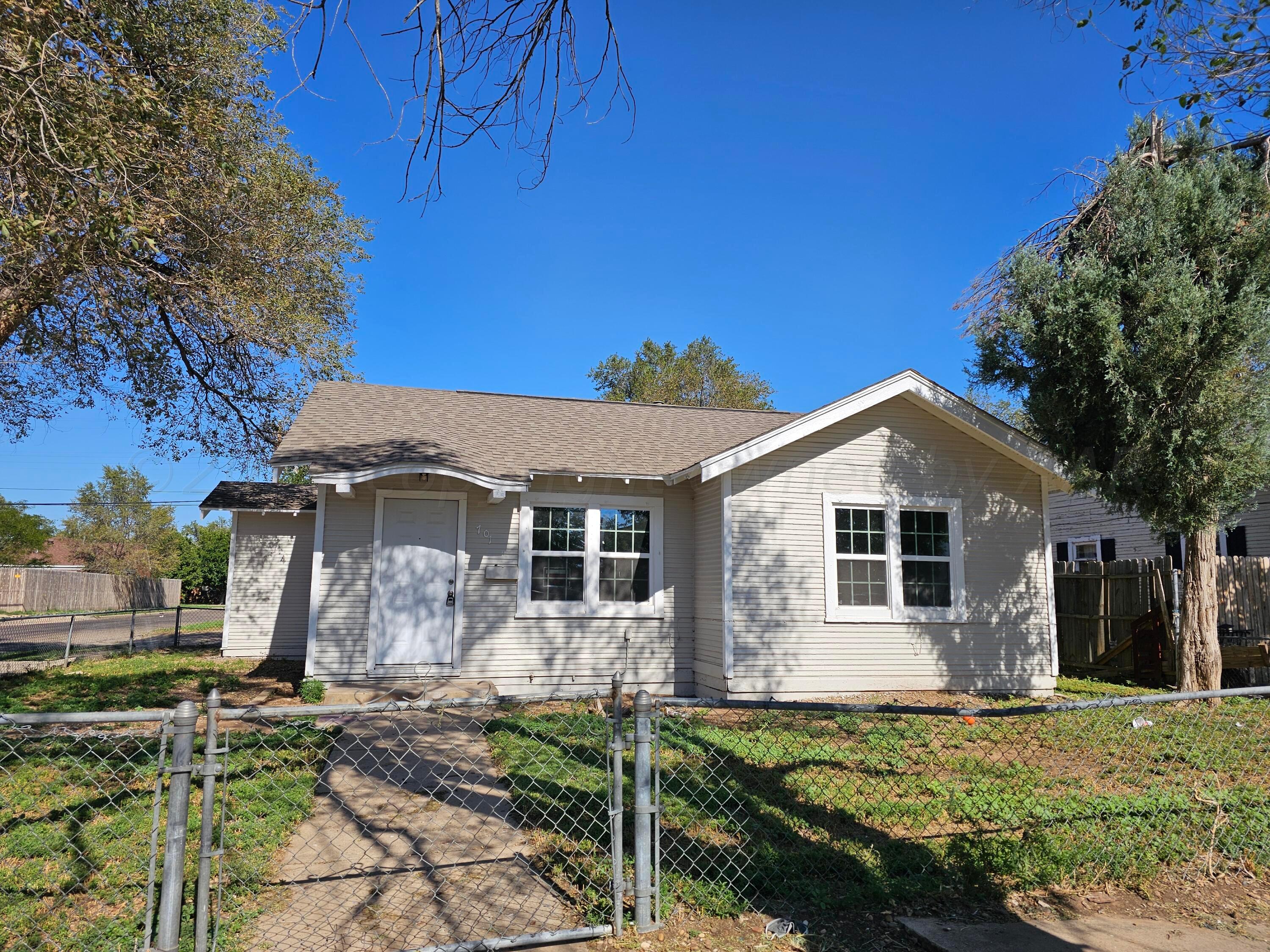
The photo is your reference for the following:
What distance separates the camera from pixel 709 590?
35.9 ft

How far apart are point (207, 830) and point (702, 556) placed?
8.66 metres

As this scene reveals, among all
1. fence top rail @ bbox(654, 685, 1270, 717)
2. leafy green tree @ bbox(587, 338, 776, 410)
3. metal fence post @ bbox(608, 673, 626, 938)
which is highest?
leafy green tree @ bbox(587, 338, 776, 410)

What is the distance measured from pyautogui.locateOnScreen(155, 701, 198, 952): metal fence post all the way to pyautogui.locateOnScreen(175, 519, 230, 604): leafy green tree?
3595cm

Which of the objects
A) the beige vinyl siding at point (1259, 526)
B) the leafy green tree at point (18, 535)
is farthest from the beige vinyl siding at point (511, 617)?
the leafy green tree at point (18, 535)

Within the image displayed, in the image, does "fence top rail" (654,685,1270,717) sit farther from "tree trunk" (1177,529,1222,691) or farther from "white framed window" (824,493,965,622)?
"tree trunk" (1177,529,1222,691)

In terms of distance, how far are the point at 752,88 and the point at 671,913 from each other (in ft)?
17.3

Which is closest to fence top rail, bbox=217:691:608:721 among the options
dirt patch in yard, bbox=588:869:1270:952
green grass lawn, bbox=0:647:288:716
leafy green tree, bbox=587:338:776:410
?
dirt patch in yard, bbox=588:869:1270:952

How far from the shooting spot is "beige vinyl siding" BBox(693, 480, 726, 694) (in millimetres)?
10562

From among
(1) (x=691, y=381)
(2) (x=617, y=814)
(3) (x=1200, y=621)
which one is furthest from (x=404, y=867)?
(1) (x=691, y=381)

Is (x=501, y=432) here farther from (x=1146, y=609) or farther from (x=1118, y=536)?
(x=1118, y=536)

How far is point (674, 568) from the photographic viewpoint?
11.4 m

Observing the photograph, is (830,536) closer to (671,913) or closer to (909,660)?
(909,660)

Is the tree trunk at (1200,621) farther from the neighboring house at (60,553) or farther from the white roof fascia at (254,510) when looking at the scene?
the neighboring house at (60,553)

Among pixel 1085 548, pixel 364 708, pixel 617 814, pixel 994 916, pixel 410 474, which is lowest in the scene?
pixel 994 916
